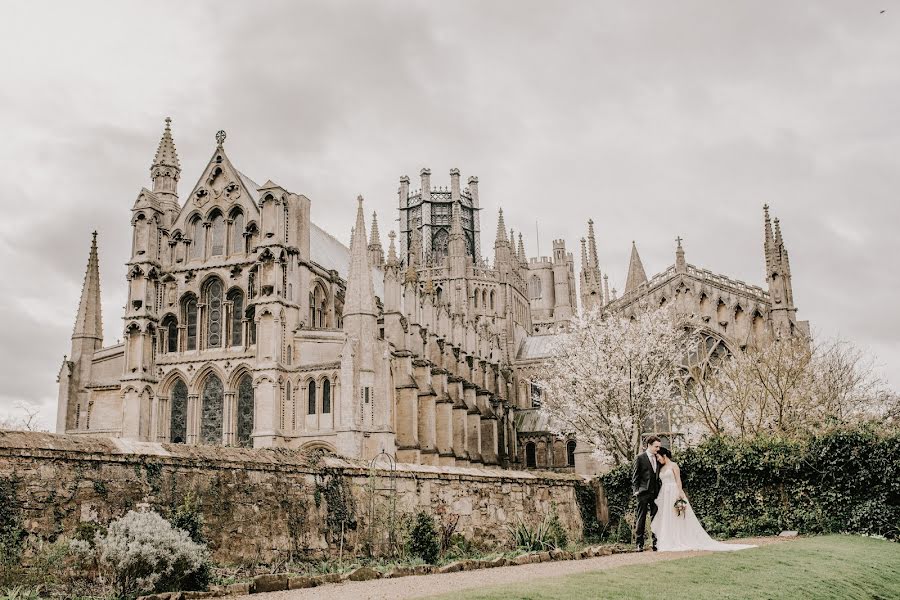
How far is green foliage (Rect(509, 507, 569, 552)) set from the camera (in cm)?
1908

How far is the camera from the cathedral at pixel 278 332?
36125 mm

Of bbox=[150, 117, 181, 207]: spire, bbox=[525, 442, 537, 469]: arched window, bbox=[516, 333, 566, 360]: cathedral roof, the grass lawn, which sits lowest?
the grass lawn

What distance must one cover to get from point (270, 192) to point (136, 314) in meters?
8.47

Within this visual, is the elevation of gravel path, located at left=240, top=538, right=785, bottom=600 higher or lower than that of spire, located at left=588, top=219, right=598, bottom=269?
lower

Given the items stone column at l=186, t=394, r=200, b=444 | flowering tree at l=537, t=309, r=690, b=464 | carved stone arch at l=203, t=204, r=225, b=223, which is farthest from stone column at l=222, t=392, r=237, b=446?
flowering tree at l=537, t=309, r=690, b=464

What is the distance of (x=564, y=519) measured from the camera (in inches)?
873

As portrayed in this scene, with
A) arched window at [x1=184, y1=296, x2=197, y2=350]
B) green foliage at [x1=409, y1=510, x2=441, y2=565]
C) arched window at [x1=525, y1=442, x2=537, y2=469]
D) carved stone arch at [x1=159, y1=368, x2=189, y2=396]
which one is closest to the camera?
green foliage at [x1=409, y1=510, x2=441, y2=565]

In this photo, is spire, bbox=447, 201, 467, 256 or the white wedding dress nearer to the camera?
the white wedding dress

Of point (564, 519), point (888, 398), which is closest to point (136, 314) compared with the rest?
point (564, 519)

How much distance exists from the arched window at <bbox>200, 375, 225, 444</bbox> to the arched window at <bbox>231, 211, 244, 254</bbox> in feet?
20.5

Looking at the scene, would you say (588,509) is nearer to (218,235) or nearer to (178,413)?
(178,413)

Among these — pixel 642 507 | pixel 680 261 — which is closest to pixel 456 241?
pixel 680 261

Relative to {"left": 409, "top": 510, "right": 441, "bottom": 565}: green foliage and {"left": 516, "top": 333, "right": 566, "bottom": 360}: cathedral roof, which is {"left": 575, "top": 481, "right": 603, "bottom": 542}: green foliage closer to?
{"left": 409, "top": 510, "right": 441, "bottom": 565}: green foliage

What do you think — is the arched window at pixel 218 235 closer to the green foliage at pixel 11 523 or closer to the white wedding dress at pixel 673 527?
the white wedding dress at pixel 673 527
